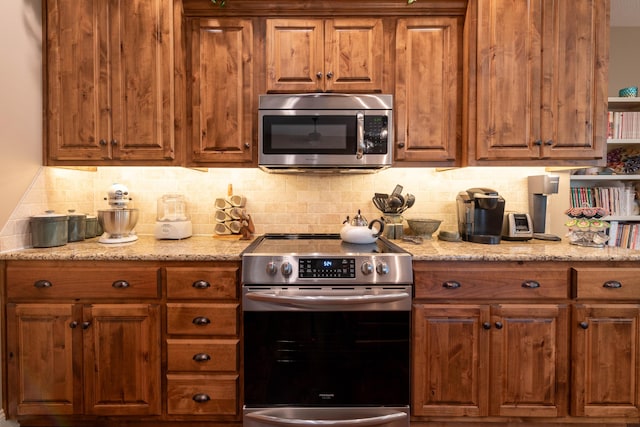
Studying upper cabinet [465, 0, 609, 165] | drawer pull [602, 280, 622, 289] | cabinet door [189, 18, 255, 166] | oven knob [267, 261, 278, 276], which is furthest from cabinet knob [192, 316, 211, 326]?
drawer pull [602, 280, 622, 289]

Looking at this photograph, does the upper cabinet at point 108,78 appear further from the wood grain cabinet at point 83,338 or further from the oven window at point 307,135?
the wood grain cabinet at point 83,338

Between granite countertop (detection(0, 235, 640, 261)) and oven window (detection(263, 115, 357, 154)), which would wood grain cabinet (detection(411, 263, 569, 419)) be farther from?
Result: oven window (detection(263, 115, 357, 154))

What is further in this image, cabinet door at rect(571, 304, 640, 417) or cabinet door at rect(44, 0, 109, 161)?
cabinet door at rect(44, 0, 109, 161)

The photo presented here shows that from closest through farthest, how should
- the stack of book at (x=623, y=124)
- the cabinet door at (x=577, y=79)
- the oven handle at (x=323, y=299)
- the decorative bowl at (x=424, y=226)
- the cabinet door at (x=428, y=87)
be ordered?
the oven handle at (x=323, y=299)
the cabinet door at (x=577, y=79)
the cabinet door at (x=428, y=87)
the decorative bowl at (x=424, y=226)
the stack of book at (x=623, y=124)

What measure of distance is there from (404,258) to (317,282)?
1.56 ft

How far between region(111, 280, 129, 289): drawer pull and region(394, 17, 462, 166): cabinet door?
5.79 feet

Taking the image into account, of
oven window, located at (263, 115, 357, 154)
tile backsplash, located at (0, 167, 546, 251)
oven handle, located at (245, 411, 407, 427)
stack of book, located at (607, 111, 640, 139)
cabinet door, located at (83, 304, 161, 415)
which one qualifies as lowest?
oven handle, located at (245, 411, 407, 427)

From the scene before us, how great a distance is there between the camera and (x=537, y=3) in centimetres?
200

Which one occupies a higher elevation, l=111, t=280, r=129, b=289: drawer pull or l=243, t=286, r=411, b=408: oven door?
l=111, t=280, r=129, b=289: drawer pull

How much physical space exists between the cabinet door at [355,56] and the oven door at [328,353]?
129 centimetres

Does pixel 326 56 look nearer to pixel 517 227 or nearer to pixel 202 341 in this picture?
pixel 517 227

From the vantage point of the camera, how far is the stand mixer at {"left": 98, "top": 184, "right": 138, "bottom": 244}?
6.73ft

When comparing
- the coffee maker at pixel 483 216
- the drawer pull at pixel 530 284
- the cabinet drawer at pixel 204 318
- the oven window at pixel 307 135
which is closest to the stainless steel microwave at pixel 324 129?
the oven window at pixel 307 135

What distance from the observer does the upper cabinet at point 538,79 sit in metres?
2.00
